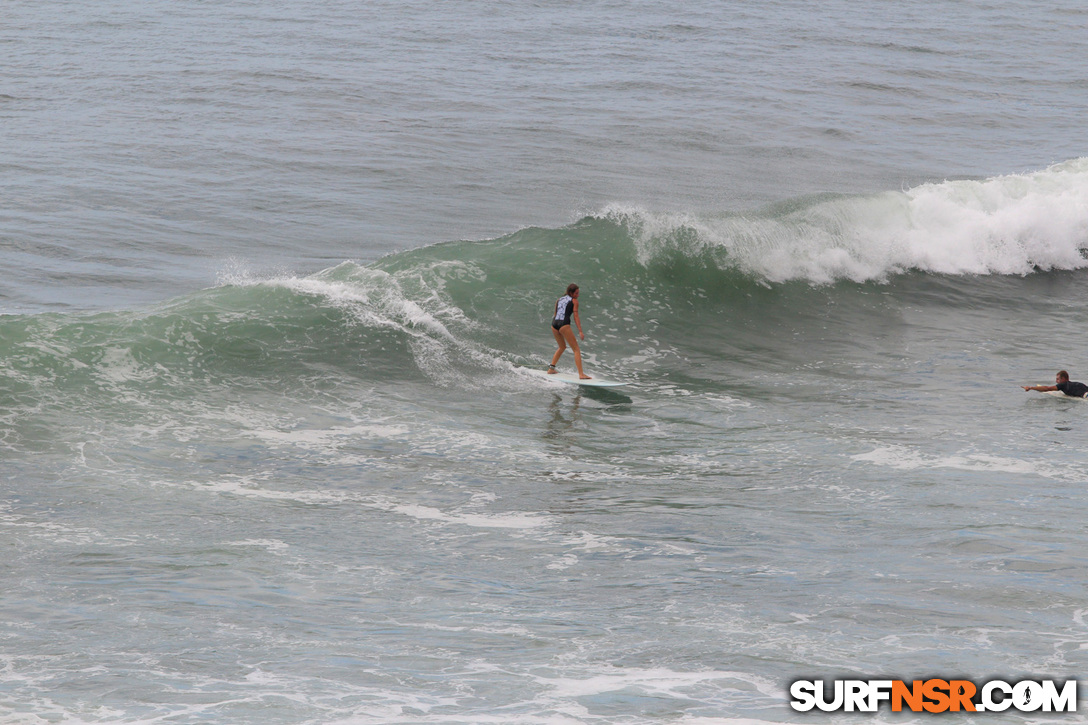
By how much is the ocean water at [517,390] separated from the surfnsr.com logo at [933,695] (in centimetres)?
15

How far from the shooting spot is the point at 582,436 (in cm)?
1396

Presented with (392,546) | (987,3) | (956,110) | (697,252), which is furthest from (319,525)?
(987,3)

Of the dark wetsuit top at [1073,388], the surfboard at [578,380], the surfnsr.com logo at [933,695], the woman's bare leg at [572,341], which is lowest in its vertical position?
the surfnsr.com logo at [933,695]

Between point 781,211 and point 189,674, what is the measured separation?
17.9 meters

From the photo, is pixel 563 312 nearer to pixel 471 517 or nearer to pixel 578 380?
pixel 578 380

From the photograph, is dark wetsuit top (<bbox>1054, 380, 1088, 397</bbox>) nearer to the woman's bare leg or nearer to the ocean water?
the ocean water

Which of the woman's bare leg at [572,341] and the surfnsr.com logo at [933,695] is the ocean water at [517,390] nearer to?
the surfnsr.com logo at [933,695]

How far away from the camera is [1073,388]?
1527 centimetres

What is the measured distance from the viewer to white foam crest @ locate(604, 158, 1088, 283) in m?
21.5

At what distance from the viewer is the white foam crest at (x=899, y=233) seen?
70.4 ft

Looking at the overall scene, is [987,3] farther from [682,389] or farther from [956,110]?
[682,389]

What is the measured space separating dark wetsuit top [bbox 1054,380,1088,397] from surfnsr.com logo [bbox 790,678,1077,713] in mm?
8740

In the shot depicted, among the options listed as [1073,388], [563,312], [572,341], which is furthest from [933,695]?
[563,312]

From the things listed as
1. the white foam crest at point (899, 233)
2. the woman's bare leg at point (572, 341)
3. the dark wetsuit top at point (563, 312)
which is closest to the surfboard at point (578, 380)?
the woman's bare leg at point (572, 341)
